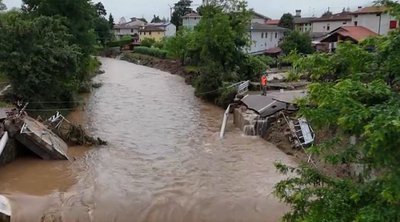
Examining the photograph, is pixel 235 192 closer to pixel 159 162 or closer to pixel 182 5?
pixel 159 162

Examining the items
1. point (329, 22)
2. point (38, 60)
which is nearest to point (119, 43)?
point (329, 22)

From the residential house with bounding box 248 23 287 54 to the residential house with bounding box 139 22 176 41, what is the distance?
3816 centimetres

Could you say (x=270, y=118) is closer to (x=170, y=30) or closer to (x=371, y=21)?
(x=371, y=21)

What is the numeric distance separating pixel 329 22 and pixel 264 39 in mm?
12867

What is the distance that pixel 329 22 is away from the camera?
227ft

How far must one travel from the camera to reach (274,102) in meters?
24.8

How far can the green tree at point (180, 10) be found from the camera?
111 metres

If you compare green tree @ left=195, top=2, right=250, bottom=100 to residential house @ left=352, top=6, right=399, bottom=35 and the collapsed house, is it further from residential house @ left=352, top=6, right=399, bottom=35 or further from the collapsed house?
residential house @ left=352, top=6, right=399, bottom=35

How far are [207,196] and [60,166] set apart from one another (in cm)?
704

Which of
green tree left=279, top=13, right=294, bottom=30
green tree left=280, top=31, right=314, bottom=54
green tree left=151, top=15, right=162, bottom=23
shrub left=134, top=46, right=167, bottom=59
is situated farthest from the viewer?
green tree left=151, top=15, right=162, bottom=23

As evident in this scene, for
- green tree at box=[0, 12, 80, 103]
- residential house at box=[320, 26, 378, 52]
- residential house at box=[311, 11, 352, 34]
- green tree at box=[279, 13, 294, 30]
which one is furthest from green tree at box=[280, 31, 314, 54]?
green tree at box=[0, 12, 80, 103]

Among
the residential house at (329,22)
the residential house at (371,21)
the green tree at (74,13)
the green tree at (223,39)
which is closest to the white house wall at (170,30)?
the residential house at (329,22)

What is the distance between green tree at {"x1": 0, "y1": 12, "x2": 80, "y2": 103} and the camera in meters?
24.0

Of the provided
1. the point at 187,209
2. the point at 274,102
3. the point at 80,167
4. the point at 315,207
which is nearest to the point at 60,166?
the point at 80,167
